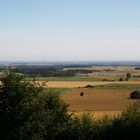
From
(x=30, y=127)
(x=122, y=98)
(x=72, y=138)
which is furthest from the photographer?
(x=122, y=98)

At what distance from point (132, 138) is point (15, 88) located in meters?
7.08

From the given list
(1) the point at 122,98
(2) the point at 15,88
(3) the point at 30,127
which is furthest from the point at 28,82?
(1) the point at 122,98

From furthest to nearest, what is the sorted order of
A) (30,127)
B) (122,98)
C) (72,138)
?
(122,98), (72,138), (30,127)

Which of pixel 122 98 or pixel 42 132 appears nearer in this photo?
pixel 42 132

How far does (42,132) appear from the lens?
23.8 meters

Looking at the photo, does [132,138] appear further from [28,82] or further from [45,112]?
[28,82]

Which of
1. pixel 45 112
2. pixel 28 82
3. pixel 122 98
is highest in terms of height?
pixel 28 82

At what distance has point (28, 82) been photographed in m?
24.9

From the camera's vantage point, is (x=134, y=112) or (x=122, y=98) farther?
(x=122, y=98)

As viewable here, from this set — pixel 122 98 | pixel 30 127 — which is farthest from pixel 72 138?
pixel 122 98

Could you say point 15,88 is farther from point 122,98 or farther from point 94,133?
point 122,98

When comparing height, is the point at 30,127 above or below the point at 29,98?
below

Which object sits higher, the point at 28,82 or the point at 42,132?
the point at 28,82

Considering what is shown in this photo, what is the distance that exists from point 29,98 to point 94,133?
4216 mm
